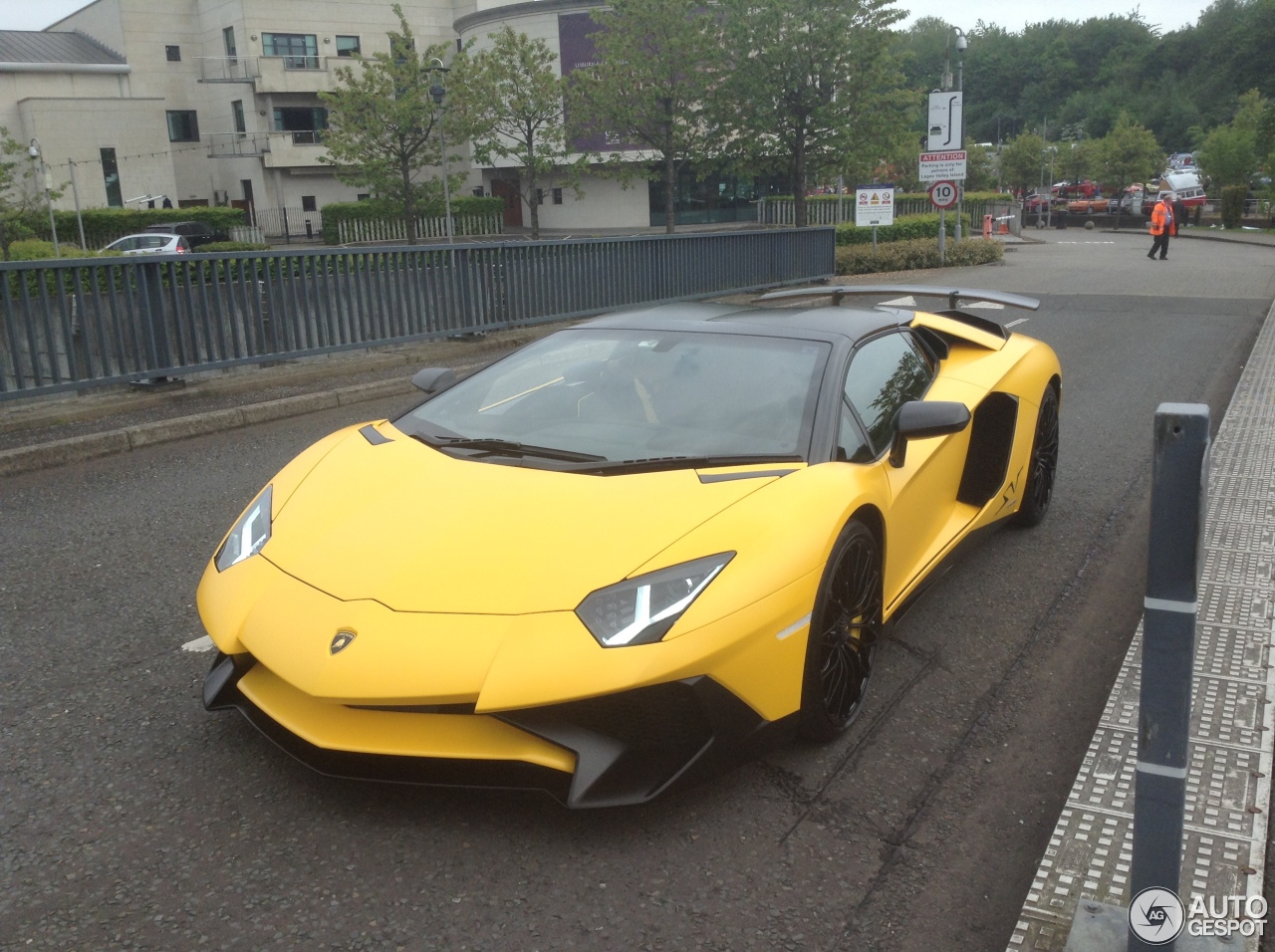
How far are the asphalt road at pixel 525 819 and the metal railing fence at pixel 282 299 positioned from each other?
408 centimetres

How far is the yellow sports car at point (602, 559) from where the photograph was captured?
9.12 feet

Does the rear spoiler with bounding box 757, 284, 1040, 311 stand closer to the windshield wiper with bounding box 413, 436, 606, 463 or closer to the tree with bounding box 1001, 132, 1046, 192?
the windshield wiper with bounding box 413, 436, 606, 463

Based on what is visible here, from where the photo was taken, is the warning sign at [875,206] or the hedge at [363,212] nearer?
the warning sign at [875,206]

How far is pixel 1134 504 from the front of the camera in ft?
20.7

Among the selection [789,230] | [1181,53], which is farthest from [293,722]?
[1181,53]

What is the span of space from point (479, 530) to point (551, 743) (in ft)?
2.38

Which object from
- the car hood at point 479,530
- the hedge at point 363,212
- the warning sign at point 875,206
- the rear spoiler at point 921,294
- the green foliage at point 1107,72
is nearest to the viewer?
the car hood at point 479,530

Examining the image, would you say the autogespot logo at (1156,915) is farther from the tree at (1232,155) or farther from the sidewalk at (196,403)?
the tree at (1232,155)

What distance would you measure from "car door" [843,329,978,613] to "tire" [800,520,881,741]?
9.3 inches

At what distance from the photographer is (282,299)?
10812 millimetres

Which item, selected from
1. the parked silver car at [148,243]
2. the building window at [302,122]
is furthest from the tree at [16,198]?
the building window at [302,122]

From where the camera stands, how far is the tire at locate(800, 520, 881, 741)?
128 inches

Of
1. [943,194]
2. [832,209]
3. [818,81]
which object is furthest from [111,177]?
[943,194]

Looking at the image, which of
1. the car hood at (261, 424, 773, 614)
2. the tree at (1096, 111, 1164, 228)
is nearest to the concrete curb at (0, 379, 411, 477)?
the car hood at (261, 424, 773, 614)
